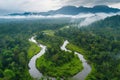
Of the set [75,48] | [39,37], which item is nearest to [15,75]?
[75,48]

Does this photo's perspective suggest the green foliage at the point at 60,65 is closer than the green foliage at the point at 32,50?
Yes

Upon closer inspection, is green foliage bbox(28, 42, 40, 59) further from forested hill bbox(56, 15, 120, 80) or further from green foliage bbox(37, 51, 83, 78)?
forested hill bbox(56, 15, 120, 80)

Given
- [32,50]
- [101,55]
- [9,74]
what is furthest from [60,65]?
[32,50]

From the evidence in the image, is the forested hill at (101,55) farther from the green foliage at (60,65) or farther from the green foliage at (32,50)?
the green foliage at (32,50)

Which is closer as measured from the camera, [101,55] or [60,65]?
[60,65]

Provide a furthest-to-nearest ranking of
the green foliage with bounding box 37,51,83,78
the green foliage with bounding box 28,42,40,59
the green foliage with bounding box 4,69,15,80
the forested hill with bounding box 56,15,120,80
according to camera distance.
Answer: the green foliage with bounding box 28,42,40,59 < the green foliage with bounding box 37,51,83,78 < the forested hill with bounding box 56,15,120,80 < the green foliage with bounding box 4,69,15,80

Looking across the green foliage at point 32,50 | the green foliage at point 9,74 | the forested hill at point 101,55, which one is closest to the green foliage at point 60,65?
the forested hill at point 101,55

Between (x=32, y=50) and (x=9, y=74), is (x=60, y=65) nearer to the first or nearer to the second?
(x=9, y=74)

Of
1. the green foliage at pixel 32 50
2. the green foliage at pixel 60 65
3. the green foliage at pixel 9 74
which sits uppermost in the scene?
the green foliage at pixel 9 74

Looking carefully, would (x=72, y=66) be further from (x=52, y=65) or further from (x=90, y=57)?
(x=90, y=57)

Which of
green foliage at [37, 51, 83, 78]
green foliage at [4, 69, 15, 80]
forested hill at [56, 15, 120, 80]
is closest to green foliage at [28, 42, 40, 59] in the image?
green foliage at [37, 51, 83, 78]

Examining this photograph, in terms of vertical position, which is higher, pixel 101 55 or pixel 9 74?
pixel 101 55
